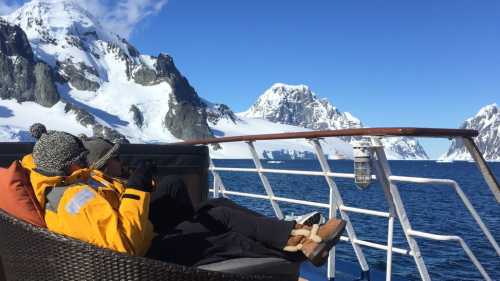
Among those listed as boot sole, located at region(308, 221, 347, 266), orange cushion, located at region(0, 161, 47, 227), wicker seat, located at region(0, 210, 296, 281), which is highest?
boot sole, located at region(308, 221, 347, 266)

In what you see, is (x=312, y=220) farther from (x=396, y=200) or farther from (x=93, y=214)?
(x=93, y=214)

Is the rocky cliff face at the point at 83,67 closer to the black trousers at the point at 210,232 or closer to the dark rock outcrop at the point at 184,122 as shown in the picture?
the dark rock outcrop at the point at 184,122

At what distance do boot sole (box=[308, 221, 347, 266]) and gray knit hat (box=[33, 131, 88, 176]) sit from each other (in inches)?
34.9

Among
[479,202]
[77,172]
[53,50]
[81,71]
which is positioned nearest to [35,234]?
[77,172]

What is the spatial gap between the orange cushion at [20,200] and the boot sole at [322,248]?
3.03 ft

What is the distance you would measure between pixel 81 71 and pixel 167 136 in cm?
A: 3392

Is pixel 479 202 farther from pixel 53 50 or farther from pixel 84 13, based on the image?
pixel 84 13

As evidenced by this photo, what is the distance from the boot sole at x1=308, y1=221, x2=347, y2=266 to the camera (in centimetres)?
202

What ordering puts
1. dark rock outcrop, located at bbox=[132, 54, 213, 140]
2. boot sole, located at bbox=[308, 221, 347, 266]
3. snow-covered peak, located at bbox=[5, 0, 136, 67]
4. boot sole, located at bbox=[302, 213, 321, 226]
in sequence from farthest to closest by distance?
snow-covered peak, located at bbox=[5, 0, 136, 67] < dark rock outcrop, located at bbox=[132, 54, 213, 140] < boot sole, located at bbox=[302, 213, 321, 226] < boot sole, located at bbox=[308, 221, 347, 266]

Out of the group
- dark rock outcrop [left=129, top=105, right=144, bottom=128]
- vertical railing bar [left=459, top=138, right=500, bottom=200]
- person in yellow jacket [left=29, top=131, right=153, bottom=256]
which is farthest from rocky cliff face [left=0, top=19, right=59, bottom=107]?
vertical railing bar [left=459, top=138, right=500, bottom=200]

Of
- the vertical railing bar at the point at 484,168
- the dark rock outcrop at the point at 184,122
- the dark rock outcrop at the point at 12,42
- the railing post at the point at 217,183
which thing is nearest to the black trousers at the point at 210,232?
the vertical railing bar at the point at 484,168

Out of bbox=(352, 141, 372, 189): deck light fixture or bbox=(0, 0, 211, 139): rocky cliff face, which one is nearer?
bbox=(352, 141, 372, 189): deck light fixture

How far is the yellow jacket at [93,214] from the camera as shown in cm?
174

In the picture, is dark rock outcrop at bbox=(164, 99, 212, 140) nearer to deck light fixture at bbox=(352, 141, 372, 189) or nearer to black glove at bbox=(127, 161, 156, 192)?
deck light fixture at bbox=(352, 141, 372, 189)
